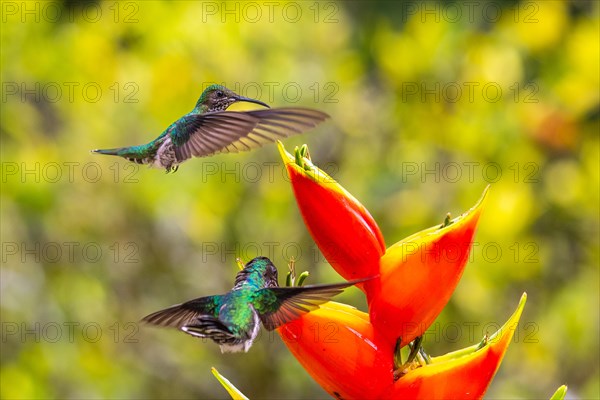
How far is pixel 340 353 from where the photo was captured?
136cm

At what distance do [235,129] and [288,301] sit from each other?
368mm

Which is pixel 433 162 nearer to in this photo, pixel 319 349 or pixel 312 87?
pixel 312 87

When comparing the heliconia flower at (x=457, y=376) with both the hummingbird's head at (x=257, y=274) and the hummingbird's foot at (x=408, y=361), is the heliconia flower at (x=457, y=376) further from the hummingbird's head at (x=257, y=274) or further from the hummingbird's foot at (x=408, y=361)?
the hummingbird's head at (x=257, y=274)

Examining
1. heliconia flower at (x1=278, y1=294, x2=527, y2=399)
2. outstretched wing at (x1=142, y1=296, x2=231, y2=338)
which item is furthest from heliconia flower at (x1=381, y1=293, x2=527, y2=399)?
Result: outstretched wing at (x1=142, y1=296, x2=231, y2=338)

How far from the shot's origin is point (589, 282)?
3.68 metres

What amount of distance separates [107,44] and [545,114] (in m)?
1.85

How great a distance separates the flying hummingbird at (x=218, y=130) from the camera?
56.5 inches

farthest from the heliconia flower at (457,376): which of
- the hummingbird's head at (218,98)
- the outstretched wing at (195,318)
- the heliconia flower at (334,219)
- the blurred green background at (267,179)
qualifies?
the blurred green background at (267,179)

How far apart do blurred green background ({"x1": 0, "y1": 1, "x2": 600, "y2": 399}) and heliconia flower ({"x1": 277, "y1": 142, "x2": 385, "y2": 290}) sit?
2.12 meters

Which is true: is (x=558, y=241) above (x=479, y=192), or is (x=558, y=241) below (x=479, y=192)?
below

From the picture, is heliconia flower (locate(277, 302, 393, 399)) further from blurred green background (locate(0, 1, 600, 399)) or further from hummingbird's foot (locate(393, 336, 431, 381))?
blurred green background (locate(0, 1, 600, 399))

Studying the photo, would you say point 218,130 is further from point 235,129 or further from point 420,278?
point 420,278

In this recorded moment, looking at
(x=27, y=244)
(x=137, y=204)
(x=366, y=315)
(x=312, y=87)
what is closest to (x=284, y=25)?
(x=312, y=87)

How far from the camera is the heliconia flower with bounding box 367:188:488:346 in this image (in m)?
1.37
